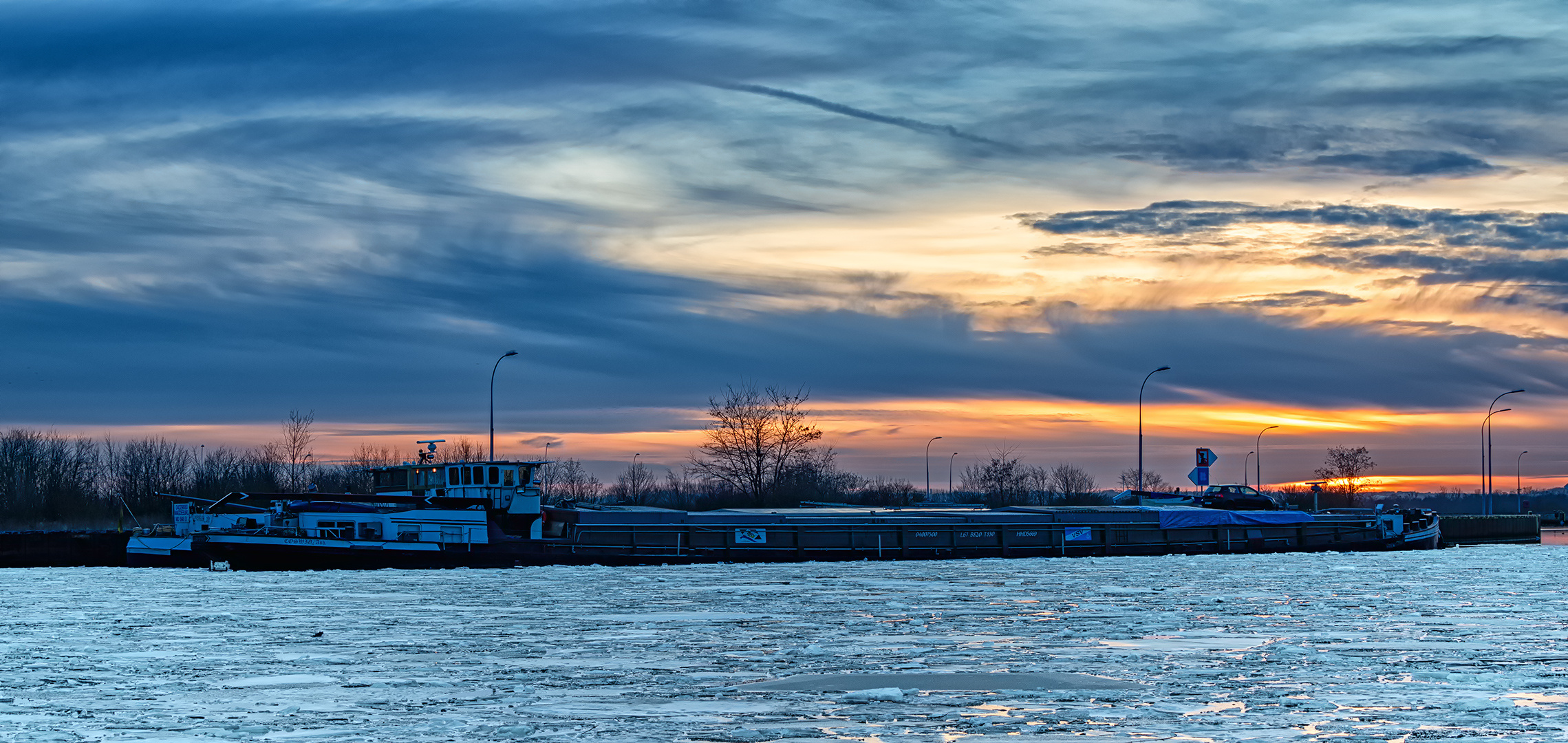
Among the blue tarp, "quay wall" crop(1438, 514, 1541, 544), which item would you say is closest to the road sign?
the blue tarp

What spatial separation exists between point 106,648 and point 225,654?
3063 millimetres

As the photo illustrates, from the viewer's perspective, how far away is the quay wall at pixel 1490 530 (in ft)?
375

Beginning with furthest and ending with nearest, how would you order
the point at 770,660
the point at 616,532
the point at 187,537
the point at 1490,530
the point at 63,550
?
the point at 1490,530
the point at 63,550
the point at 187,537
the point at 616,532
the point at 770,660

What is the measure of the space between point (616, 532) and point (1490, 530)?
9007 cm

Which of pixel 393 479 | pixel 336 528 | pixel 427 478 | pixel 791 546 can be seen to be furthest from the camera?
pixel 791 546

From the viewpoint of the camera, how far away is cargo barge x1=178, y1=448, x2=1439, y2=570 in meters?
60.8

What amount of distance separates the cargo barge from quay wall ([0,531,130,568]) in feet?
28.9

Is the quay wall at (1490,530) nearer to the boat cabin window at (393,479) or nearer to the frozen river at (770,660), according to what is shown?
the frozen river at (770,660)

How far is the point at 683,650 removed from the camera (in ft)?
77.9

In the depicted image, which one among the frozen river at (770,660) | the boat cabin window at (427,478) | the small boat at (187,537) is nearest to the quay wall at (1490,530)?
the frozen river at (770,660)

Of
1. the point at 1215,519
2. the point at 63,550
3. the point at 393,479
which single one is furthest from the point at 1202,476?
the point at 63,550

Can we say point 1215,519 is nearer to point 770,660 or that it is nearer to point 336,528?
point 336,528

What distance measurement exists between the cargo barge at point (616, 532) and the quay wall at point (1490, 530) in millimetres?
37124

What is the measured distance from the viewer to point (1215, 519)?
78875 millimetres
